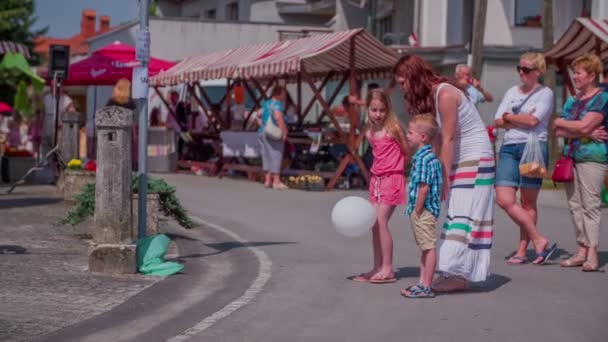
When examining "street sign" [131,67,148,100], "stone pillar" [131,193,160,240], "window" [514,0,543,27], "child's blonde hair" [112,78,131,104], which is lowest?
"stone pillar" [131,193,160,240]

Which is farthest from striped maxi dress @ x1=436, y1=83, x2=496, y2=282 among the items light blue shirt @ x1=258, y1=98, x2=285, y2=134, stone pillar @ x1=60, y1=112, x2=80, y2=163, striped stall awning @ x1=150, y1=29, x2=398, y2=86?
light blue shirt @ x1=258, y1=98, x2=285, y2=134

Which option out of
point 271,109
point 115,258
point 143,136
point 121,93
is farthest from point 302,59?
point 115,258

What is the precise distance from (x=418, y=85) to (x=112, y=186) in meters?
2.78

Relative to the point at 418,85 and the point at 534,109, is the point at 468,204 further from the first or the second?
the point at 534,109

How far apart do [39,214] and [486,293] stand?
7410mm

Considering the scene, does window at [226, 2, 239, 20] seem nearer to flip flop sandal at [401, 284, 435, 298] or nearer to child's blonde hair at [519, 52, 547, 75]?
child's blonde hair at [519, 52, 547, 75]

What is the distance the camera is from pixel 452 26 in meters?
32.6

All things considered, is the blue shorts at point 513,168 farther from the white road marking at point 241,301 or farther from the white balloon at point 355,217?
the white road marking at point 241,301

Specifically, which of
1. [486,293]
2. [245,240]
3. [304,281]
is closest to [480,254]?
[486,293]

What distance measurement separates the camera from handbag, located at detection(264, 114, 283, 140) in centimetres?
2067

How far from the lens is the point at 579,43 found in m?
18.5

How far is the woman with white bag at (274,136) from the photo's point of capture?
67.8ft

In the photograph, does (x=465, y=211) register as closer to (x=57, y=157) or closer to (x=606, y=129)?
(x=606, y=129)

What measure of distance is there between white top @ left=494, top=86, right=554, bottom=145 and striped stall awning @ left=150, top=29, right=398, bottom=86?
354 inches
